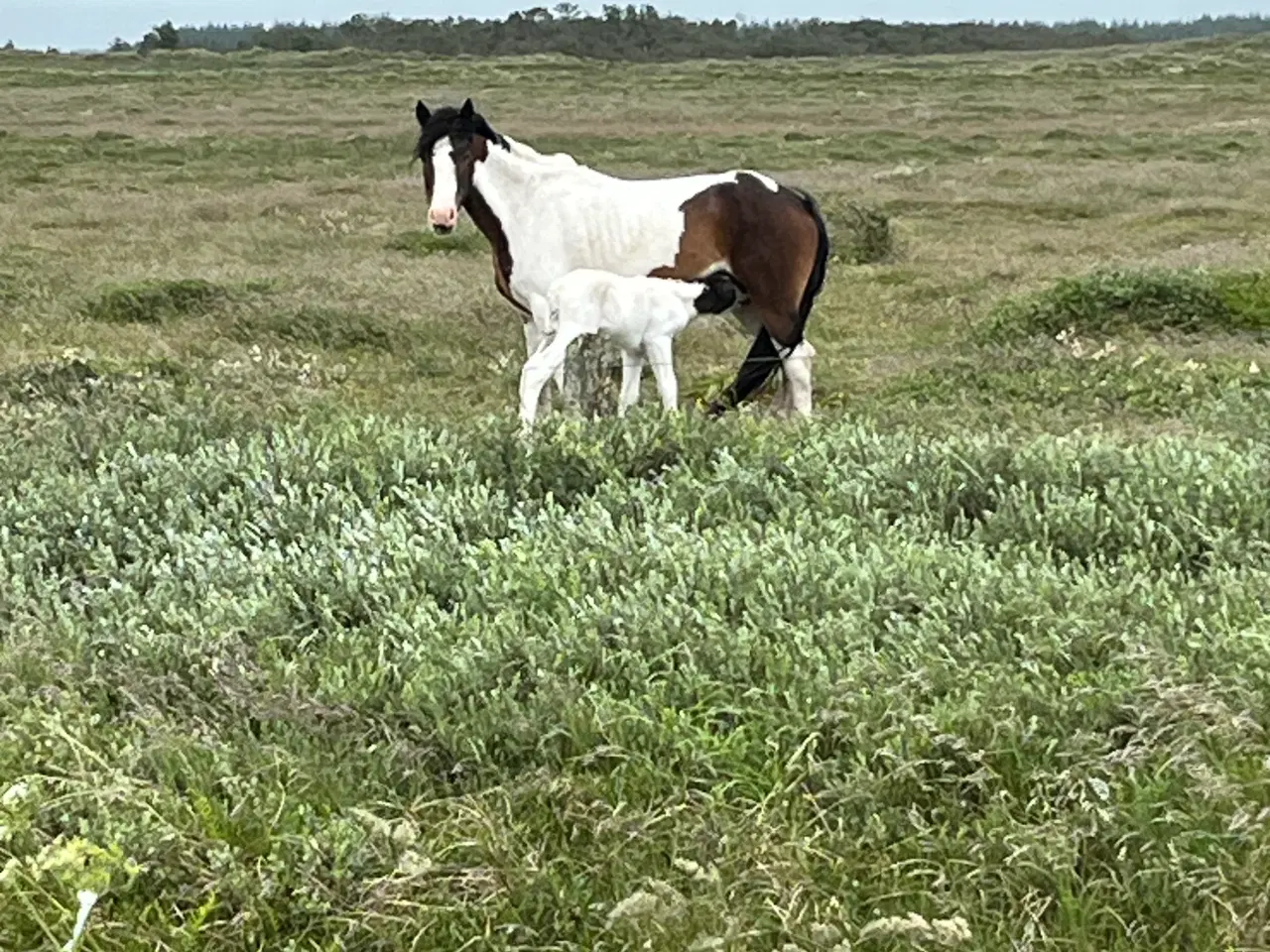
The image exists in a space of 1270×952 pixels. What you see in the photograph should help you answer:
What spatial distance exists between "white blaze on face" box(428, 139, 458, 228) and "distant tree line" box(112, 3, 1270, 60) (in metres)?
98.1

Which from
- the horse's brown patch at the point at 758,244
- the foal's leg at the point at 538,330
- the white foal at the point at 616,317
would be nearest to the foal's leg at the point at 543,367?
the white foal at the point at 616,317

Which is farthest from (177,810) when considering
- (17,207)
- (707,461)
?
(17,207)

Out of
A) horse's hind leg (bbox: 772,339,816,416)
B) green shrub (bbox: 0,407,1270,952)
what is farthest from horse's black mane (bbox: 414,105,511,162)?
green shrub (bbox: 0,407,1270,952)

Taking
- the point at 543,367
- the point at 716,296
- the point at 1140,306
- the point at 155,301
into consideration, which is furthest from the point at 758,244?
the point at 155,301

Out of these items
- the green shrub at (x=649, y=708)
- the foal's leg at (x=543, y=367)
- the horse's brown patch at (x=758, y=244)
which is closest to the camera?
the green shrub at (x=649, y=708)

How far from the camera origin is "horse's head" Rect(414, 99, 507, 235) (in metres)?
10.1

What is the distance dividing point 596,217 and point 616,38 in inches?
4116

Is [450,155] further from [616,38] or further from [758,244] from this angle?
[616,38]

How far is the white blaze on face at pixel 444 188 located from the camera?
1008cm

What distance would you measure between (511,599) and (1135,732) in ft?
6.53

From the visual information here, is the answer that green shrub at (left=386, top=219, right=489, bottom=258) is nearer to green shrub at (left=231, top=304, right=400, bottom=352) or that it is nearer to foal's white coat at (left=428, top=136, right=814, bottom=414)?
green shrub at (left=231, top=304, right=400, bottom=352)

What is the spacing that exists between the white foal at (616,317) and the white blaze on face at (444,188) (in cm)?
82

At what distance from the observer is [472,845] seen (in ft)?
11.8

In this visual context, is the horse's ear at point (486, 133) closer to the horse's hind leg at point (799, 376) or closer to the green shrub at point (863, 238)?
the horse's hind leg at point (799, 376)
